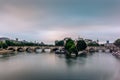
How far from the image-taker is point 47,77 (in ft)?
127

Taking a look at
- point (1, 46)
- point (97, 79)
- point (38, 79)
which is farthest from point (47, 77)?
point (1, 46)

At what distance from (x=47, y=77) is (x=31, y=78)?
2.60 metres

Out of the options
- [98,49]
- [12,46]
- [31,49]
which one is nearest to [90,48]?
[98,49]

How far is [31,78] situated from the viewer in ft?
124

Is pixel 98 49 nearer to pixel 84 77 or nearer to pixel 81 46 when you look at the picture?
pixel 81 46

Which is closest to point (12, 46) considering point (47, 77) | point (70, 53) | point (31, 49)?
point (31, 49)

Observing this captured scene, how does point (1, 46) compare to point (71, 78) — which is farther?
point (1, 46)

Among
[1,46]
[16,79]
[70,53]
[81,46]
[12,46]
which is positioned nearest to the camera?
[16,79]

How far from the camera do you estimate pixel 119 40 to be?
161m

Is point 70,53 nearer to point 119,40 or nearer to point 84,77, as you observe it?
point 84,77

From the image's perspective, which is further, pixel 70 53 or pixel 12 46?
pixel 12 46

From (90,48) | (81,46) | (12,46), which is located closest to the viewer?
(81,46)

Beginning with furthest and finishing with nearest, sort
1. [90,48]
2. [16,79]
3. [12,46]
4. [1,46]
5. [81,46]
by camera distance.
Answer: [90,48] → [12,46] → [1,46] → [81,46] → [16,79]

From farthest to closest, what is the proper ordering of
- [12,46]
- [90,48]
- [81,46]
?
1. [90,48]
2. [12,46]
3. [81,46]
